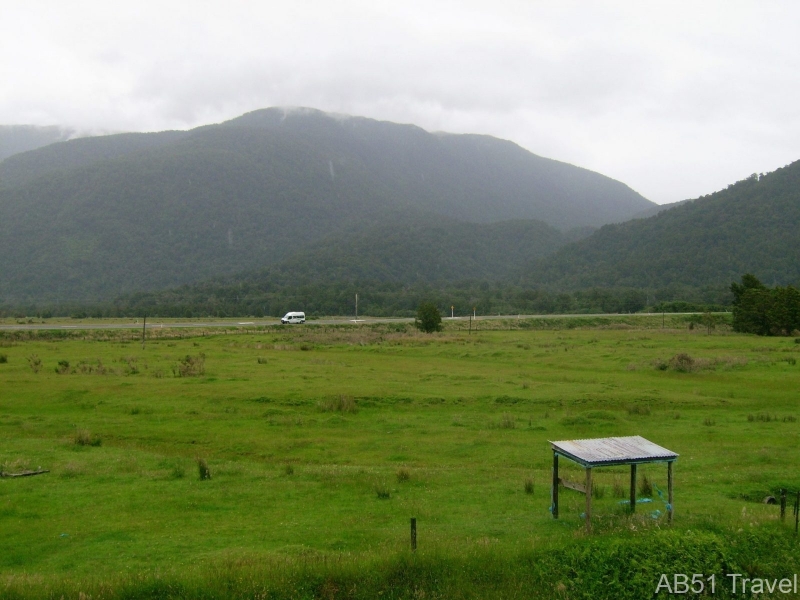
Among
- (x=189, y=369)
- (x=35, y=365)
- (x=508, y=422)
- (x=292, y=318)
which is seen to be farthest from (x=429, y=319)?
(x=508, y=422)

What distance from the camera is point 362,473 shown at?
15.4 meters

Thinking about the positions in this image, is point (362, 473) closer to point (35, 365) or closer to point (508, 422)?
point (508, 422)

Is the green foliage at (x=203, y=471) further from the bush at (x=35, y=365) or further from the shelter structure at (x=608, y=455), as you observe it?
the bush at (x=35, y=365)

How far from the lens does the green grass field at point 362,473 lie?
951 cm

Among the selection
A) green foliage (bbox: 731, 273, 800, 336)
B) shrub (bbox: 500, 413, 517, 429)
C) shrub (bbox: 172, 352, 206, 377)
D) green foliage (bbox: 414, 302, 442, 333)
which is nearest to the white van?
green foliage (bbox: 414, 302, 442, 333)

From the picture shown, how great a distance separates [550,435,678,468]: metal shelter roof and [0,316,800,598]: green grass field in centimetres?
116

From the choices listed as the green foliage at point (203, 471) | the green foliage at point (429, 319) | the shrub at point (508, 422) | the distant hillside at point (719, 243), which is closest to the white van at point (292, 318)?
the green foliage at point (429, 319)

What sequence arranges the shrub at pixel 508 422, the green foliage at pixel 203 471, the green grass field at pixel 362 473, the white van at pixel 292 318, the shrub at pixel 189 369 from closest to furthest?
1. the green grass field at pixel 362 473
2. the green foliage at pixel 203 471
3. the shrub at pixel 508 422
4. the shrub at pixel 189 369
5. the white van at pixel 292 318

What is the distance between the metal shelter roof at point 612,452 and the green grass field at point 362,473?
3.82 ft

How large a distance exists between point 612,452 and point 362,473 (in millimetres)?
6551

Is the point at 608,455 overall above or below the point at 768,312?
below

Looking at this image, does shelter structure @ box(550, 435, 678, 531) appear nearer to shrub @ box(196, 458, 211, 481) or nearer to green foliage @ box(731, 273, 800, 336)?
shrub @ box(196, 458, 211, 481)

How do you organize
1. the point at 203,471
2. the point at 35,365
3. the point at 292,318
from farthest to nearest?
the point at 292,318 < the point at 35,365 < the point at 203,471

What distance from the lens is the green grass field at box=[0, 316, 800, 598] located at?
951 cm
